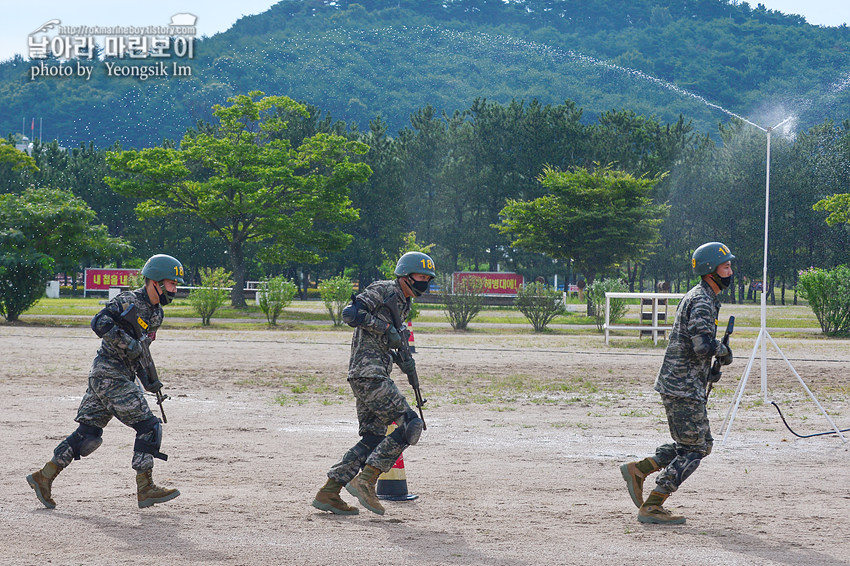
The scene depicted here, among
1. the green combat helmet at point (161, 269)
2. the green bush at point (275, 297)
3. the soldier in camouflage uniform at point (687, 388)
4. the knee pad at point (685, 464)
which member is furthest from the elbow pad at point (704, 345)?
→ the green bush at point (275, 297)

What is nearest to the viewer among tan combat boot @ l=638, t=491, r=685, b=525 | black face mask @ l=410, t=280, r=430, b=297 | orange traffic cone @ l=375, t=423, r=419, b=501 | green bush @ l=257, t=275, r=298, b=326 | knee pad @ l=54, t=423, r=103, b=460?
tan combat boot @ l=638, t=491, r=685, b=525

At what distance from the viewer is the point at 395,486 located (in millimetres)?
7363

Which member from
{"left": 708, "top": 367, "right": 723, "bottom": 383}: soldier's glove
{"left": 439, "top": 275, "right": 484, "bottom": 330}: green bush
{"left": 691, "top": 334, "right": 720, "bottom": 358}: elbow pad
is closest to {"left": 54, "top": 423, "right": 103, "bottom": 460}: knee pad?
{"left": 691, "top": 334, "right": 720, "bottom": 358}: elbow pad

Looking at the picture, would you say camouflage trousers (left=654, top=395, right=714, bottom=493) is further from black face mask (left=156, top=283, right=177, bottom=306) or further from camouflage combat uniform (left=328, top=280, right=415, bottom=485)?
black face mask (left=156, top=283, right=177, bottom=306)

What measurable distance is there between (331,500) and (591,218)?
40.5 meters

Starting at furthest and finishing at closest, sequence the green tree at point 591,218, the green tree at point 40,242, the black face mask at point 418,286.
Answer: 1. the green tree at point 591,218
2. the green tree at point 40,242
3. the black face mask at point 418,286

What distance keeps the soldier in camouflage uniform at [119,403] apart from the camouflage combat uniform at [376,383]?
1363 mm

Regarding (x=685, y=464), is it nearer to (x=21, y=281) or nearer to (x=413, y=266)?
(x=413, y=266)

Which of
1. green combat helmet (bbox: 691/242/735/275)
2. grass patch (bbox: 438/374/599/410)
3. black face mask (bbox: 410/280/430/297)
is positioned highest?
green combat helmet (bbox: 691/242/735/275)

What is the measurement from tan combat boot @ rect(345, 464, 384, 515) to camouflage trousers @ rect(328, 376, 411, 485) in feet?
0.18

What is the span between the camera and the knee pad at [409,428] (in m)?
6.68

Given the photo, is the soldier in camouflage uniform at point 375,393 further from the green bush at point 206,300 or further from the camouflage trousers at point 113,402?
the green bush at point 206,300

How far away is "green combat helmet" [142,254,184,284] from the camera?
6.93m

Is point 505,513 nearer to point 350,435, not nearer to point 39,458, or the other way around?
point 350,435
